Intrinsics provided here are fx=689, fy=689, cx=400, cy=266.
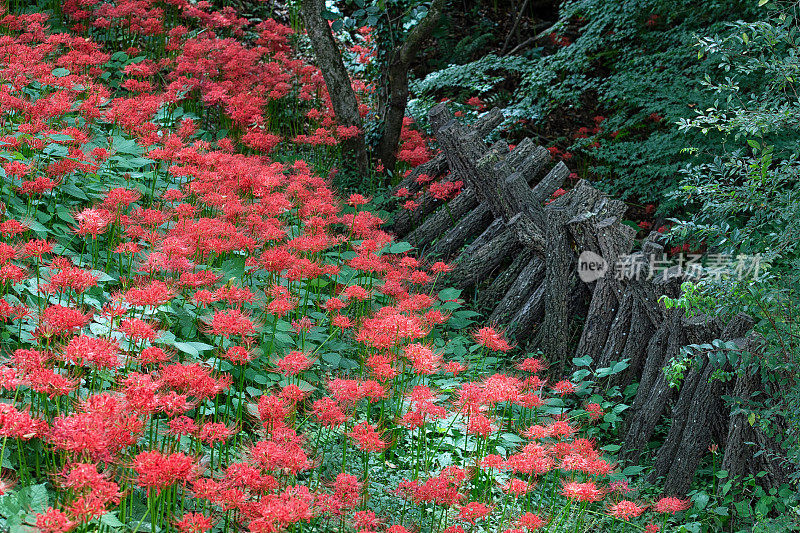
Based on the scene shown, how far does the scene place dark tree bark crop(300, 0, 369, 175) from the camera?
4.97 metres

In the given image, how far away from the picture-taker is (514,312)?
380 cm

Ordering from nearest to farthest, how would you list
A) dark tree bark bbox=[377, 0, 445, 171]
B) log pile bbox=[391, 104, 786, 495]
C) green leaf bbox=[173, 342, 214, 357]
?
green leaf bbox=[173, 342, 214, 357]
log pile bbox=[391, 104, 786, 495]
dark tree bark bbox=[377, 0, 445, 171]

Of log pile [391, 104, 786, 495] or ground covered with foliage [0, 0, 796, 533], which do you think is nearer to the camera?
ground covered with foliage [0, 0, 796, 533]

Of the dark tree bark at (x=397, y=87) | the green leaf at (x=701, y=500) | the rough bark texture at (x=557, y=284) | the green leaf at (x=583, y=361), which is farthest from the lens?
the dark tree bark at (x=397, y=87)

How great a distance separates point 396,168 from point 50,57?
251 centimetres

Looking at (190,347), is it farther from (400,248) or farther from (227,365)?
(400,248)

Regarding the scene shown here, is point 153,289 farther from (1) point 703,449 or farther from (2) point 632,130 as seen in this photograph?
(2) point 632,130

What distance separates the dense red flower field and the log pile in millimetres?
194

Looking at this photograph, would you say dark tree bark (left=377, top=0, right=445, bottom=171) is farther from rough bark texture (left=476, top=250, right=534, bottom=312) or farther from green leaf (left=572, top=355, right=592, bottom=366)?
green leaf (left=572, top=355, right=592, bottom=366)

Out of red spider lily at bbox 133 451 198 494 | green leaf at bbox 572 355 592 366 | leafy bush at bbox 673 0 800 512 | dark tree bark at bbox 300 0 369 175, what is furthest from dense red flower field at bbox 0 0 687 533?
leafy bush at bbox 673 0 800 512

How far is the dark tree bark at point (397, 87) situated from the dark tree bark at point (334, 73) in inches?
8.0

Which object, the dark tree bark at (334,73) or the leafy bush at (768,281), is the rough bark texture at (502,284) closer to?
the leafy bush at (768,281)

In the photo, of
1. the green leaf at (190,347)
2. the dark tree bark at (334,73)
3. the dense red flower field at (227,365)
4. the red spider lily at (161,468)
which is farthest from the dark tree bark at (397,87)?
the red spider lily at (161,468)

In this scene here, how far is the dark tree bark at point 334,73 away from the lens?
16.3 feet
